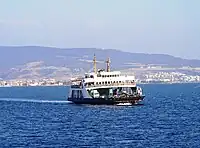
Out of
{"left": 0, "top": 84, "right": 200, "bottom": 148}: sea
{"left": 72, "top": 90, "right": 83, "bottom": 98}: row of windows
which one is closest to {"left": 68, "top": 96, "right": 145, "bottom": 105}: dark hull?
{"left": 72, "top": 90, "right": 83, "bottom": 98}: row of windows

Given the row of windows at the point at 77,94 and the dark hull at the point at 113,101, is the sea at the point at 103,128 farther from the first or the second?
the row of windows at the point at 77,94

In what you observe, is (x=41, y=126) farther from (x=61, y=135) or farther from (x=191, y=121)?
(x=191, y=121)

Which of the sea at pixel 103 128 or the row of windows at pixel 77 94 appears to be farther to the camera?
the row of windows at pixel 77 94

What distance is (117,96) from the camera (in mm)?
128750

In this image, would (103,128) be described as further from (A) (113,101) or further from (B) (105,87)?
(B) (105,87)

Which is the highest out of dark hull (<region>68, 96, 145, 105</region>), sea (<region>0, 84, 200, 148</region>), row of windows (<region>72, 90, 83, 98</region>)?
row of windows (<region>72, 90, 83, 98</region>)

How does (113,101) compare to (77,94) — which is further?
(77,94)

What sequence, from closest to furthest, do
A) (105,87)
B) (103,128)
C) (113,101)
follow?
(103,128)
(113,101)
(105,87)

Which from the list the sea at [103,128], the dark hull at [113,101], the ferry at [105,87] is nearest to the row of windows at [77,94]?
the ferry at [105,87]

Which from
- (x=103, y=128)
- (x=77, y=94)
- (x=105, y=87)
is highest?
(x=105, y=87)

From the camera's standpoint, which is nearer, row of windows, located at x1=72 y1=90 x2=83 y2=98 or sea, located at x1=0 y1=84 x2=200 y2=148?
sea, located at x1=0 y1=84 x2=200 y2=148

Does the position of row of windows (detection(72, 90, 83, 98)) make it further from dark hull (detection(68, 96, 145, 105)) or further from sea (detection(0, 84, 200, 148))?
sea (detection(0, 84, 200, 148))

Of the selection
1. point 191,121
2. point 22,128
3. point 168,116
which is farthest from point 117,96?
point 22,128

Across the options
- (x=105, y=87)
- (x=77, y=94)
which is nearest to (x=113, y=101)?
(x=105, y=87)
